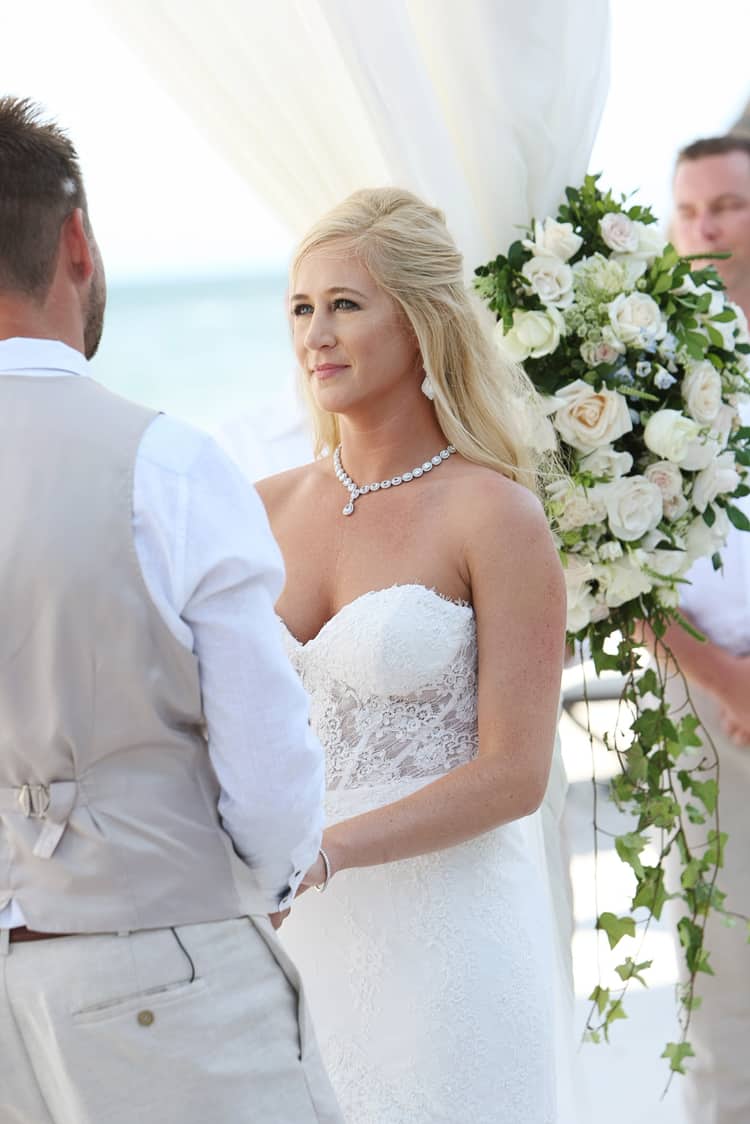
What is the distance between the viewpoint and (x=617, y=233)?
267 centimetres

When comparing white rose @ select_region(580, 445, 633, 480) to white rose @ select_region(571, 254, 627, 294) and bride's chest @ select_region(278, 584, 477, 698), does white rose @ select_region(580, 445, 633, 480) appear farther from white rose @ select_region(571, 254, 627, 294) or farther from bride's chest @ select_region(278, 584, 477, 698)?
bride's chest @ select_region(278, 584, 477, 698)

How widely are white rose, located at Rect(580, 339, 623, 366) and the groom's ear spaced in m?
1.22

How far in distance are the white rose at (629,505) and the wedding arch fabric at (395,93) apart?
21.4 inches

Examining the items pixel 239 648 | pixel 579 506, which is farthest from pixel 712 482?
pixel 239 648

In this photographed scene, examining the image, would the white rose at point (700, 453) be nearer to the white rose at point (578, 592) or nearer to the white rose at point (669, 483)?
the white rose at point (669, 483)

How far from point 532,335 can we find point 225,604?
4.08 ft

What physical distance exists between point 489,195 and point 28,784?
1690 mm

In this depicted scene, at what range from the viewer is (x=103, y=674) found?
1495 millimetres

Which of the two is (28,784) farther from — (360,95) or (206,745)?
(360,95)

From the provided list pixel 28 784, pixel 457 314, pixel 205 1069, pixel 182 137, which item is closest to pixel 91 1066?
pixel 205 1069

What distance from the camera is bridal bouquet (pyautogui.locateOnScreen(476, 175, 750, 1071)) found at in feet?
8.58

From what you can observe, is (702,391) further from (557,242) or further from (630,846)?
(630,846)

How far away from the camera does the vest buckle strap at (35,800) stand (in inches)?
60.1

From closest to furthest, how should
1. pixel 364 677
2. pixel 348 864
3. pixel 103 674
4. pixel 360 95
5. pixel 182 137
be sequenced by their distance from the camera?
pixel 103 674 → pixel 348 864 → pixel 364 677 → pixel 360 95 → pixel 182 137
